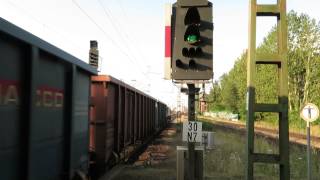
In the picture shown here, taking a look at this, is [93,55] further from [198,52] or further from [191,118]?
[198,52]

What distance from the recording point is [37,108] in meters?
6.11

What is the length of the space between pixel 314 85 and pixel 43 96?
64.4 metres

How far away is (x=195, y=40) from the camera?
834 cm

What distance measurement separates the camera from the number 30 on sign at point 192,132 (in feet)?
29.0

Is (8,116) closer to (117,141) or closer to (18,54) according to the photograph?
(18,54)

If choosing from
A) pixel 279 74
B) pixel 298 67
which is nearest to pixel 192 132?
pixel 279 74

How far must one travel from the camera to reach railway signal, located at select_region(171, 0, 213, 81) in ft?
27.2

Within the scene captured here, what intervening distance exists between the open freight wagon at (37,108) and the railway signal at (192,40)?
1556 mm

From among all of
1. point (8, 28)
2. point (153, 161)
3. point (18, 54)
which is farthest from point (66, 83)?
point (153, 161)

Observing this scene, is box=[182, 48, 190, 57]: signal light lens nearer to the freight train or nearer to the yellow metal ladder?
the yellow metal ladder

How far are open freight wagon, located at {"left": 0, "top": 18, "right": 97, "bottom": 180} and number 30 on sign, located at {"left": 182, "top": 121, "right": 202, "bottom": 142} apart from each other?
1.79 metres

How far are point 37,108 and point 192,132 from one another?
3.41 metres

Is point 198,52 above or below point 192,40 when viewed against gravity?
below

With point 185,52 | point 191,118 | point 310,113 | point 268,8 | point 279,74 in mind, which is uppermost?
point 268,8
